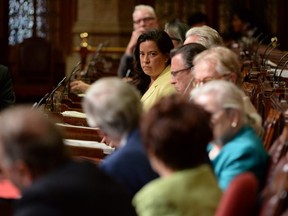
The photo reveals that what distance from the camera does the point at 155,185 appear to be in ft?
9.79

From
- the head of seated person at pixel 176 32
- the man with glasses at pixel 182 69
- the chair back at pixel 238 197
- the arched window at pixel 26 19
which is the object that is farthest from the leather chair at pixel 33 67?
the chair back at pixel 238 197

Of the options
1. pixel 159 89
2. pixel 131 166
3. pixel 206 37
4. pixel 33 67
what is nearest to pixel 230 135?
pixel 131 166

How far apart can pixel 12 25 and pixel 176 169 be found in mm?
10938

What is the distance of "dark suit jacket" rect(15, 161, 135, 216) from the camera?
2.68 m

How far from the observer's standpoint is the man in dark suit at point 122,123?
10.8 ft

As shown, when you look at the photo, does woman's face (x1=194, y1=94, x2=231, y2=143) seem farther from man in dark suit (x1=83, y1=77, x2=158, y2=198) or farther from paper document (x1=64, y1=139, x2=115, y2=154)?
paper document (x1=64, y1=139, x2=115, y2=154)

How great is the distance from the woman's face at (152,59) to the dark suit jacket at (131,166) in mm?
2401

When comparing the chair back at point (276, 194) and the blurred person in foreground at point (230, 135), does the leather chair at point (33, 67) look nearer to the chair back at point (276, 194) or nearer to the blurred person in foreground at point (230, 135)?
the blurred person in foreground at point (230, 135)

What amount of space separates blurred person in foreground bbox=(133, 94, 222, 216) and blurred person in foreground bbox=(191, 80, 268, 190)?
51 cm

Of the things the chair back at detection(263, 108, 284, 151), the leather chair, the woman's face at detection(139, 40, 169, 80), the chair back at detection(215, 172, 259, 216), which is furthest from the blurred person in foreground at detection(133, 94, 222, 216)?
the leather chair

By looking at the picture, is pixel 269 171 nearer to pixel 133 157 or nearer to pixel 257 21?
pixel 133 157

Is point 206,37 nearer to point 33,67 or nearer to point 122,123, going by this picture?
point 122,123

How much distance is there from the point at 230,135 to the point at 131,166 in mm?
453

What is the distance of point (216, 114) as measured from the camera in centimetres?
360
